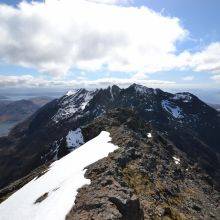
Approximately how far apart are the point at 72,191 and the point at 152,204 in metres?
7.09

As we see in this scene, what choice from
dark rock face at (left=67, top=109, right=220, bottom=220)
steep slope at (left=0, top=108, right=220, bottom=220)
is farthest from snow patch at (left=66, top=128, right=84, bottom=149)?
dark rock face at (left=67, top=109, right=220, bottom=220)

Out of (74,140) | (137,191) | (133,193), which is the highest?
(133,193)

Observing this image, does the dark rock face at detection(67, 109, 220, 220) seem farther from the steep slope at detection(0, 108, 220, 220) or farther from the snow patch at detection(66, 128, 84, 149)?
the snow patch at detection(66, 128, 84, 149)

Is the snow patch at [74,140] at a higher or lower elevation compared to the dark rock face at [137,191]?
A: lower

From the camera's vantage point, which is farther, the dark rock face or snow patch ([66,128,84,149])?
snow patch ([66,128,84,149])

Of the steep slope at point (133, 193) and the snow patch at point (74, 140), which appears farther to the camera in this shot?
Result: the snow patch at point (74, 140)

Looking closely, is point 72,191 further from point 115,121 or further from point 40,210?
point 115,121

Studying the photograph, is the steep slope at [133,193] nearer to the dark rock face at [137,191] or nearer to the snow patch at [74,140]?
the dark rock face at [137,191]

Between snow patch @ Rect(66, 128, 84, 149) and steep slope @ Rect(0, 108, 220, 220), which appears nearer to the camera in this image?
steep slope @ Rect(0, 108, 220, 220)

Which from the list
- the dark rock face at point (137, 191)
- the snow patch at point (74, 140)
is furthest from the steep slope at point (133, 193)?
the snow patch at point (74, 140)

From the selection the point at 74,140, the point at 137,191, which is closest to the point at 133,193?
the point at 137,191

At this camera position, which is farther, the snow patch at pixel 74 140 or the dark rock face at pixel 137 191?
the snow patch at pixel 74 140

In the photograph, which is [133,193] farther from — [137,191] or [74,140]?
[74,140]

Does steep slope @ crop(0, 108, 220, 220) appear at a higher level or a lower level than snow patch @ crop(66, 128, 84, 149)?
higher
